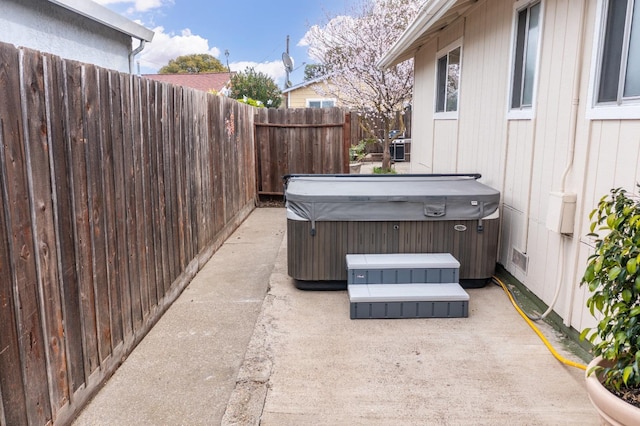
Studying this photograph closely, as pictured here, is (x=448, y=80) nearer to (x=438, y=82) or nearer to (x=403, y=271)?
(x=438, y=82)

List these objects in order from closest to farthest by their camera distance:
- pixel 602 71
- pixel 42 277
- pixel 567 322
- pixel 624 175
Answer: pixel 42 277, pixel 624 175, pixel 602 71, pixel 567 322

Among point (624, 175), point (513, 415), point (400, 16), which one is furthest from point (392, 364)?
point (400, 16)

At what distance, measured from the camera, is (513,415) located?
7.93ft

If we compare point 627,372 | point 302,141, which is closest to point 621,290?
point 627,372

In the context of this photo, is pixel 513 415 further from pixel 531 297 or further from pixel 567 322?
pixel 531 297

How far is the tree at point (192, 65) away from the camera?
1711 inches

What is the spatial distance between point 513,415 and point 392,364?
78cm

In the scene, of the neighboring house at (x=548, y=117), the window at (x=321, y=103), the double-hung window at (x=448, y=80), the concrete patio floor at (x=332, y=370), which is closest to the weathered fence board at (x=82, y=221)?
the concrete patio floor at (x=332, y=370)

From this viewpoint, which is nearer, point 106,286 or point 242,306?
point 106,286

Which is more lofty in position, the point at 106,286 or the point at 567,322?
the point at 106,286

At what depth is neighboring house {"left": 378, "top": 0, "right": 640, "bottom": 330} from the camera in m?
2.75

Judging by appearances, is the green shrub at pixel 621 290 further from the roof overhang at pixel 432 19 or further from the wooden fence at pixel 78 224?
the roof overhang at pixel 432 19

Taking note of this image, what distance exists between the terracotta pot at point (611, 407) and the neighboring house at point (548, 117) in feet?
3.85

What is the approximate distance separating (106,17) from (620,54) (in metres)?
7.25
